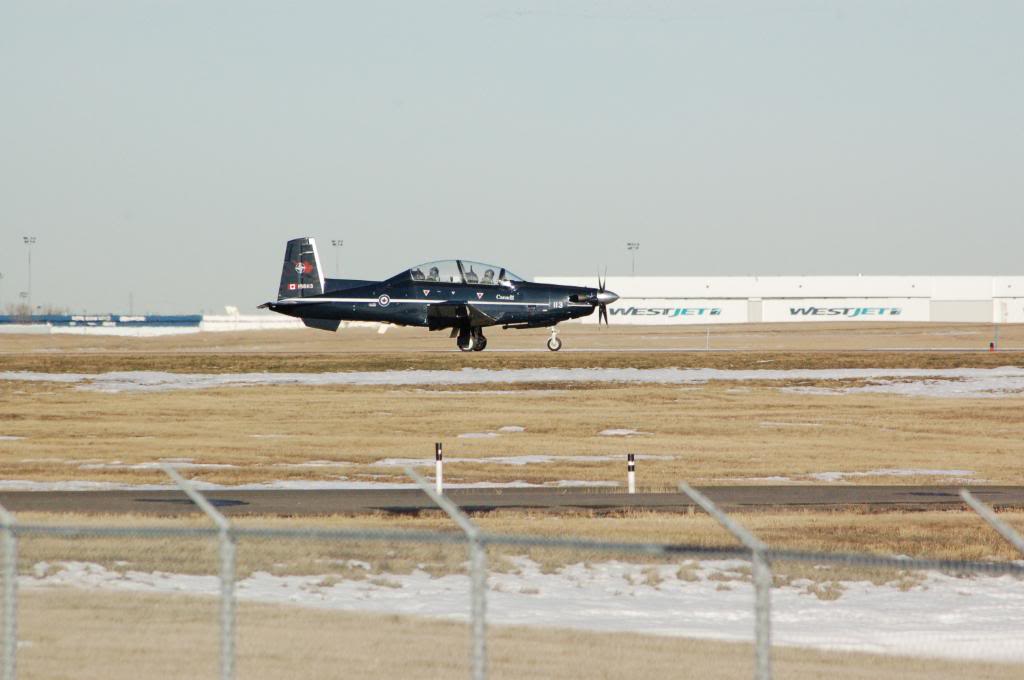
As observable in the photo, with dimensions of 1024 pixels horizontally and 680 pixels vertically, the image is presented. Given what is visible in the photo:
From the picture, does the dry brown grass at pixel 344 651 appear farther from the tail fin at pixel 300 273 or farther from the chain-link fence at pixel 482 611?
the tail fin at pixel 300 273

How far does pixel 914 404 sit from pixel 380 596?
1491 inches

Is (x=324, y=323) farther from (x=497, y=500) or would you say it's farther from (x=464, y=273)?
(x=497, y=500)

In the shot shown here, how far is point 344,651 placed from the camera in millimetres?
10758

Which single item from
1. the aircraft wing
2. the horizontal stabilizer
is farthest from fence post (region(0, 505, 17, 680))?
the horizontal stabilizer

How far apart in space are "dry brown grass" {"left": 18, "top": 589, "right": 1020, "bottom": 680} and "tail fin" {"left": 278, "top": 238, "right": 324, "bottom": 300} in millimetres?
48674

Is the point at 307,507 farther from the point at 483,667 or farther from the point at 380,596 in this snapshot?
the point at 483,667

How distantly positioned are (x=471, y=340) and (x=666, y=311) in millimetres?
90161

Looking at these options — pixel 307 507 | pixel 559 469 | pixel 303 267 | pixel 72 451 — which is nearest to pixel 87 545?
pixel 307 507

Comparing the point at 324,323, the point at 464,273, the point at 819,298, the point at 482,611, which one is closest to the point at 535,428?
the point at 464,273

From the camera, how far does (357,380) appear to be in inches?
2237

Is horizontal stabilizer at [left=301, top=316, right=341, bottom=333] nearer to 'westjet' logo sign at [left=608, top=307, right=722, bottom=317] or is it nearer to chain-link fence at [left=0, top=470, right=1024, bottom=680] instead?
chain-link fence at [left=0, top=470, right=1024, bottom=680]

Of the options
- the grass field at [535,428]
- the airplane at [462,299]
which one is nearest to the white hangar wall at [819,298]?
the grass field at [535,428]

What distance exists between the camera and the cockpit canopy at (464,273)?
56.0 meters

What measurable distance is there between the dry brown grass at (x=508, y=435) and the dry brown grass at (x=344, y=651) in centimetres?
1714
